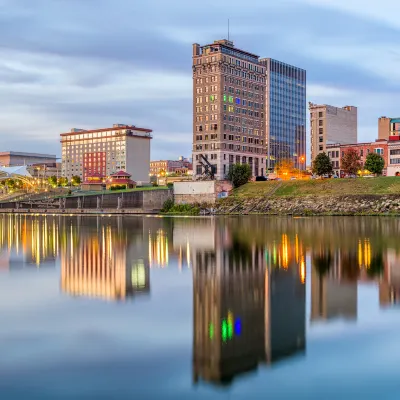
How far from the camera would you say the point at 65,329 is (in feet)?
68.8

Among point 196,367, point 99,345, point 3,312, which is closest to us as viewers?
point 196,367

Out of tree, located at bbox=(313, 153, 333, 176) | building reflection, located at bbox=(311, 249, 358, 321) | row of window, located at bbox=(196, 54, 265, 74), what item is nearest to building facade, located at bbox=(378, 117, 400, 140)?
tree, located at bbox=(313, 153, 333, 176)

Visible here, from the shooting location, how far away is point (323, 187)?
436 ft

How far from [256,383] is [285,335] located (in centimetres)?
469

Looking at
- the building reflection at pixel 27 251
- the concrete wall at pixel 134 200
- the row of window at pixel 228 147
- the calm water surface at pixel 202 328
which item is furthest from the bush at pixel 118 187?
the calm water surface at pixel 202 328

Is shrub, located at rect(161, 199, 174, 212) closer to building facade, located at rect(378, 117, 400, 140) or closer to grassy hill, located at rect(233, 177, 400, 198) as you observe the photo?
grassy hill, located at rect(233, 177, 400, 198)

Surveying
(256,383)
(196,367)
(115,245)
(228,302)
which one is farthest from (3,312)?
(115,245)

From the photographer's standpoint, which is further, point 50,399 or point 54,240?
point 54,240

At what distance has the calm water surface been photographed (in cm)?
1531

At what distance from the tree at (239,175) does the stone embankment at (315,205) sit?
1268 centimetres

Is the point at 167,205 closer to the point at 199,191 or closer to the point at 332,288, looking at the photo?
the point at 199,191

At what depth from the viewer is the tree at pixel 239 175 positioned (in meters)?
155

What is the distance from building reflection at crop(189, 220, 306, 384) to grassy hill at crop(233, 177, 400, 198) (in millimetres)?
87486

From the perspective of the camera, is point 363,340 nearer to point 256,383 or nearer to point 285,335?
point 285,335
